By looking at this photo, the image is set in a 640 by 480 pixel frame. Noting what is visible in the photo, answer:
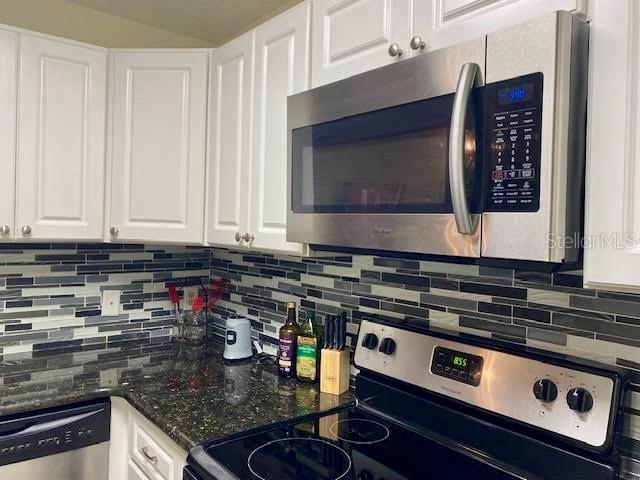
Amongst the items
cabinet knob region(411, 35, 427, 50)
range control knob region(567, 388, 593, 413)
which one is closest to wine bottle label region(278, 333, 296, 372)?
range control knob region(567, 388, 593, 413)

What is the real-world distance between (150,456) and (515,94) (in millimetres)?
1389

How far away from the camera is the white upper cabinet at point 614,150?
77 cm

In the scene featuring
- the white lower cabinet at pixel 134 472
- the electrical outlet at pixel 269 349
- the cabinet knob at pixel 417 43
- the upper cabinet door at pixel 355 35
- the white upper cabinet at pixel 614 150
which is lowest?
the white lower cabinet at pixel 134 472

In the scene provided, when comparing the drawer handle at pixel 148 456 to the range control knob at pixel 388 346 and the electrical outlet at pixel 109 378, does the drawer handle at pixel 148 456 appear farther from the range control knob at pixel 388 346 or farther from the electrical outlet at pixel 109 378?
the range control knob at pixel 388 346

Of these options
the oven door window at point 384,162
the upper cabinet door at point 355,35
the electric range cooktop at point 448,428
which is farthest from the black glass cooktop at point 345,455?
the upper cabinet door at point 355,35

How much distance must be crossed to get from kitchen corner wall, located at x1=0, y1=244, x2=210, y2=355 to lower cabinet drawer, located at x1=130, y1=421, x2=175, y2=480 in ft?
2.46

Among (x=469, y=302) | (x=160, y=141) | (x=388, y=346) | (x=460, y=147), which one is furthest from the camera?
(x=160, y=141)

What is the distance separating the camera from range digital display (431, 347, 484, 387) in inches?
49.6

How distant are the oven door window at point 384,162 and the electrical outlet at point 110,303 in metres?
1.26

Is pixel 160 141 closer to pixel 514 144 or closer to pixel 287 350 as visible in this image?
pixel 287 350

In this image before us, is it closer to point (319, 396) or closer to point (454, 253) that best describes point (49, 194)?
point (319, 396)

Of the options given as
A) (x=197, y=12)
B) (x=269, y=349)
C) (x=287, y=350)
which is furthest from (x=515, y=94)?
(x=197, y=12)

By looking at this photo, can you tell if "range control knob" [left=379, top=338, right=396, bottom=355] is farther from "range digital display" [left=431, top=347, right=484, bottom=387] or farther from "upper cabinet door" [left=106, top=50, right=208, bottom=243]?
"upper cabinet door" [left=106, top=50, right=208, bottom=243]

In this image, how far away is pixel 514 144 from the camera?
876 mm
